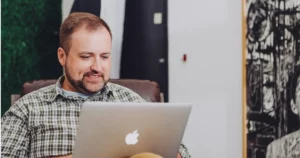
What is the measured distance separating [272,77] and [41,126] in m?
1.26

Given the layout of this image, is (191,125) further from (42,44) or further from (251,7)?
(42,44)

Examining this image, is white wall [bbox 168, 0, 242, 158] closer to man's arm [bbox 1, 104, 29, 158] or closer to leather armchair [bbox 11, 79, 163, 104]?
leather armchair [bbox 11, 79, 163, 104]

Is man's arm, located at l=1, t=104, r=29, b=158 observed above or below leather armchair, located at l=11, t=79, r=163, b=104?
→ below

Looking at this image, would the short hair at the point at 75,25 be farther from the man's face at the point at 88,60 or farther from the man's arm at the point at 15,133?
the man's arm at the point at 15,133

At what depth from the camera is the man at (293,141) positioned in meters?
2.28

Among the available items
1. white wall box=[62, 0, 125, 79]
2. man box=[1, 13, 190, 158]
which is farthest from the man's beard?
white wall box=[62, 0, 125, 79]

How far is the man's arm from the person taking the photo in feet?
5.14

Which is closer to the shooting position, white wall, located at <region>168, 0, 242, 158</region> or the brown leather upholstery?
the brown leather upholstery

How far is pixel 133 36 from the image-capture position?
101 inches

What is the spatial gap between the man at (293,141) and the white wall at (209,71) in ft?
0.71

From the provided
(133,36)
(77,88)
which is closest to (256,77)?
(133,36)

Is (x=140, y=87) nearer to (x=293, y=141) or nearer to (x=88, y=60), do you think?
(x=88, y=60)

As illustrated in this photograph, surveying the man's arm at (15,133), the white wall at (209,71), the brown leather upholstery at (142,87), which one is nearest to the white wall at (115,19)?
the white wall at (209,71)

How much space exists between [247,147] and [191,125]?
35cm
